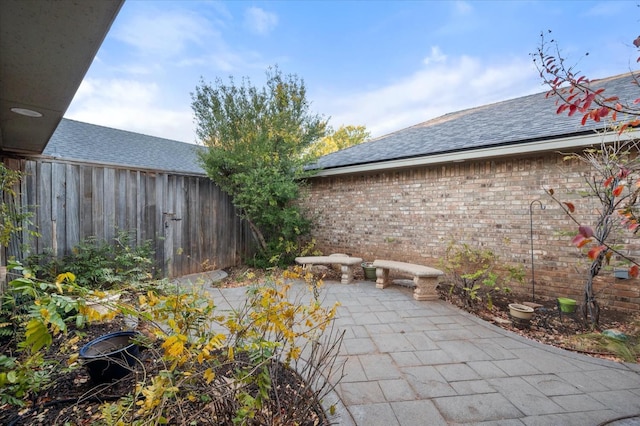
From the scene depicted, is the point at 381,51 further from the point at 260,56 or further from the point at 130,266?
the point at 130,266

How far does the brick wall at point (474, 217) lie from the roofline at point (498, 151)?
0.32 meters

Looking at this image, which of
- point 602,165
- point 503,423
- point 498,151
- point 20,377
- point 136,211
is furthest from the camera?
point 136,211

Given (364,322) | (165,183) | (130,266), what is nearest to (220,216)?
(165,183)

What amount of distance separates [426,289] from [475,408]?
→ 246cm

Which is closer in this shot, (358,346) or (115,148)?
(358,346)

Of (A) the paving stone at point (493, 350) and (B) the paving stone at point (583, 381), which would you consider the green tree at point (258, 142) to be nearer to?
(A) the paving stone at point (493, 350)

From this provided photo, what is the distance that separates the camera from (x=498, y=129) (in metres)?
5.00

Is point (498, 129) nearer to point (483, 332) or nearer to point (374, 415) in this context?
point (483, 332)

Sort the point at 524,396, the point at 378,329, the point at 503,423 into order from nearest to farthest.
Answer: the point at 503,423
the point at 524,396
the point at 378,329

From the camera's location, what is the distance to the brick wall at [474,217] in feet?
12.9

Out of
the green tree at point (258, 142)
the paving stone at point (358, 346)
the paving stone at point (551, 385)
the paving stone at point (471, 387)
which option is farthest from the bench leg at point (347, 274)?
the paving stone at point (551, 385)

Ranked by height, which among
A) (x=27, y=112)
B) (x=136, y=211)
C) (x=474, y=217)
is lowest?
(x=474, y=217)

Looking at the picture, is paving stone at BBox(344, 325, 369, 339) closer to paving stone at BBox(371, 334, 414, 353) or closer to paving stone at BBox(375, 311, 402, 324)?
paving stone at BBox(371, 334, 414, 353)

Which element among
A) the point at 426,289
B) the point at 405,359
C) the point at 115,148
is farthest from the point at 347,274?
the point at 115,148
